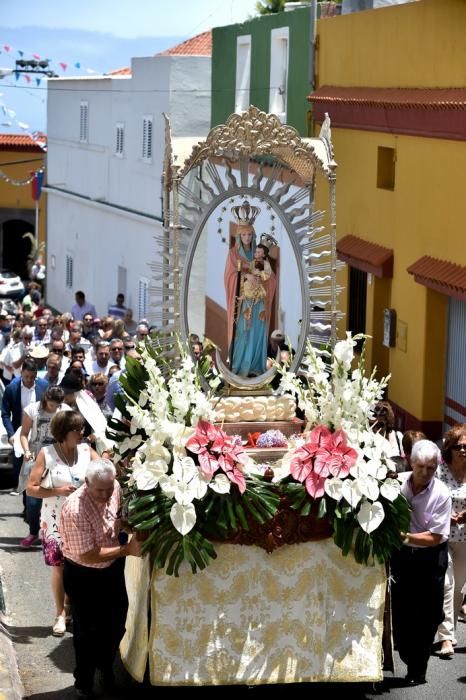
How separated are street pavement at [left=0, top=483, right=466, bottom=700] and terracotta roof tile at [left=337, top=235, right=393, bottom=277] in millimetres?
7196

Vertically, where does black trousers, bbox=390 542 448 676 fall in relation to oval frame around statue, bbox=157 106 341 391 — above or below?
below

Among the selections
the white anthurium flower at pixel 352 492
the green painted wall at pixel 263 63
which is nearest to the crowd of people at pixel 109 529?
the white anthurium flower at pixel 352 492

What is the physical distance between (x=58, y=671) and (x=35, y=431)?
2.90 meters

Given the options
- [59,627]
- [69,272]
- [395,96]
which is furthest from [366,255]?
[69,272]

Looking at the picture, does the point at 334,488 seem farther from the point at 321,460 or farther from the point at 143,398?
the point at 143,398

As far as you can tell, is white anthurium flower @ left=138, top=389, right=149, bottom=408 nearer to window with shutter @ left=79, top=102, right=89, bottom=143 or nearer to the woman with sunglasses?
the woman with sunglasses

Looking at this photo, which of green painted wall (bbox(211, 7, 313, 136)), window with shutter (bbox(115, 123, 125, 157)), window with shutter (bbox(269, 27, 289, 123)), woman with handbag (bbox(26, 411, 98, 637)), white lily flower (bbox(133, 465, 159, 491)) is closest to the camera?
white lily flower (bbox(133, 465, 159, 491))

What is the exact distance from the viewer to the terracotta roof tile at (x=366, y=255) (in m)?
16.5

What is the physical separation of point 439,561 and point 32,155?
39.9 meters

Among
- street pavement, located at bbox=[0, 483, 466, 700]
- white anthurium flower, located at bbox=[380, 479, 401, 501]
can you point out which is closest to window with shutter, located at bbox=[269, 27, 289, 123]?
street pavement, located at bbox=[0, 483, 466, 700]

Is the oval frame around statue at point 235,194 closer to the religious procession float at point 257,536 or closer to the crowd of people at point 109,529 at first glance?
the crowd of people at point 109,529

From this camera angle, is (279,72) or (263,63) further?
(263,63)

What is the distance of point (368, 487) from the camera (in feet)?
26.3

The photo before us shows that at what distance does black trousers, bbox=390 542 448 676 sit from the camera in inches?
333
